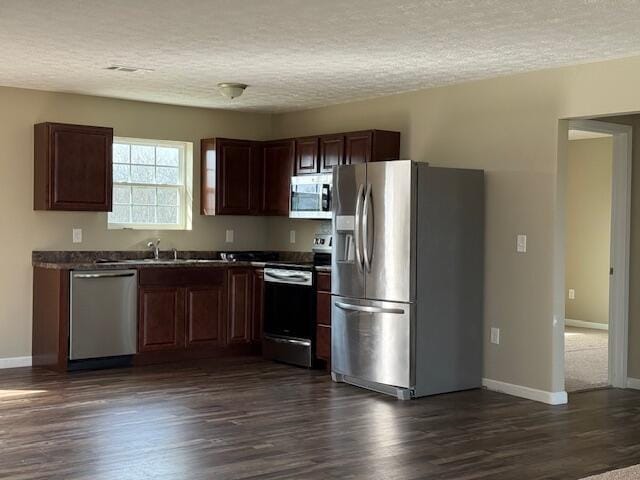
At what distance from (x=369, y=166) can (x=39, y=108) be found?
2.99 metres

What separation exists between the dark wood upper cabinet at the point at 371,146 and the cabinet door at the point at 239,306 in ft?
4.85

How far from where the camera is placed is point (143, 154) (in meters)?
7.94

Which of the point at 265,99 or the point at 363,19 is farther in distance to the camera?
the point at 265,99

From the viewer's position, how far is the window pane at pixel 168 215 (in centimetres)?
805

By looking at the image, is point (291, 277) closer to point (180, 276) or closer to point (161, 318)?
point (180, 276)

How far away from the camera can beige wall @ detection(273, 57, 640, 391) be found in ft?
18.9

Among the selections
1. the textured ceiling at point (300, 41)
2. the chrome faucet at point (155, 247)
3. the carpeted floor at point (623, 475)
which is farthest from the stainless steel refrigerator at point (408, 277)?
the carpeted floor at point (623, 475)

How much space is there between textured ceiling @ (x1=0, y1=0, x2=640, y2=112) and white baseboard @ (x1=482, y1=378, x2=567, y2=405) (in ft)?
7.48

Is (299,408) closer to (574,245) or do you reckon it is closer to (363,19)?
(363,19)

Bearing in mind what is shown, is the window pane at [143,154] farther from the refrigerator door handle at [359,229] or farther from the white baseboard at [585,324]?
the white baseboard at [585,324]

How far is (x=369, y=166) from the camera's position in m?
6.20

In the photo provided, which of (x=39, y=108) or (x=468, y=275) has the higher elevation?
(x=39, y=108)

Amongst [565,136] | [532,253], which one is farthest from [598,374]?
[565,136]

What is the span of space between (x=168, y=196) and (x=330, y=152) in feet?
5.69
